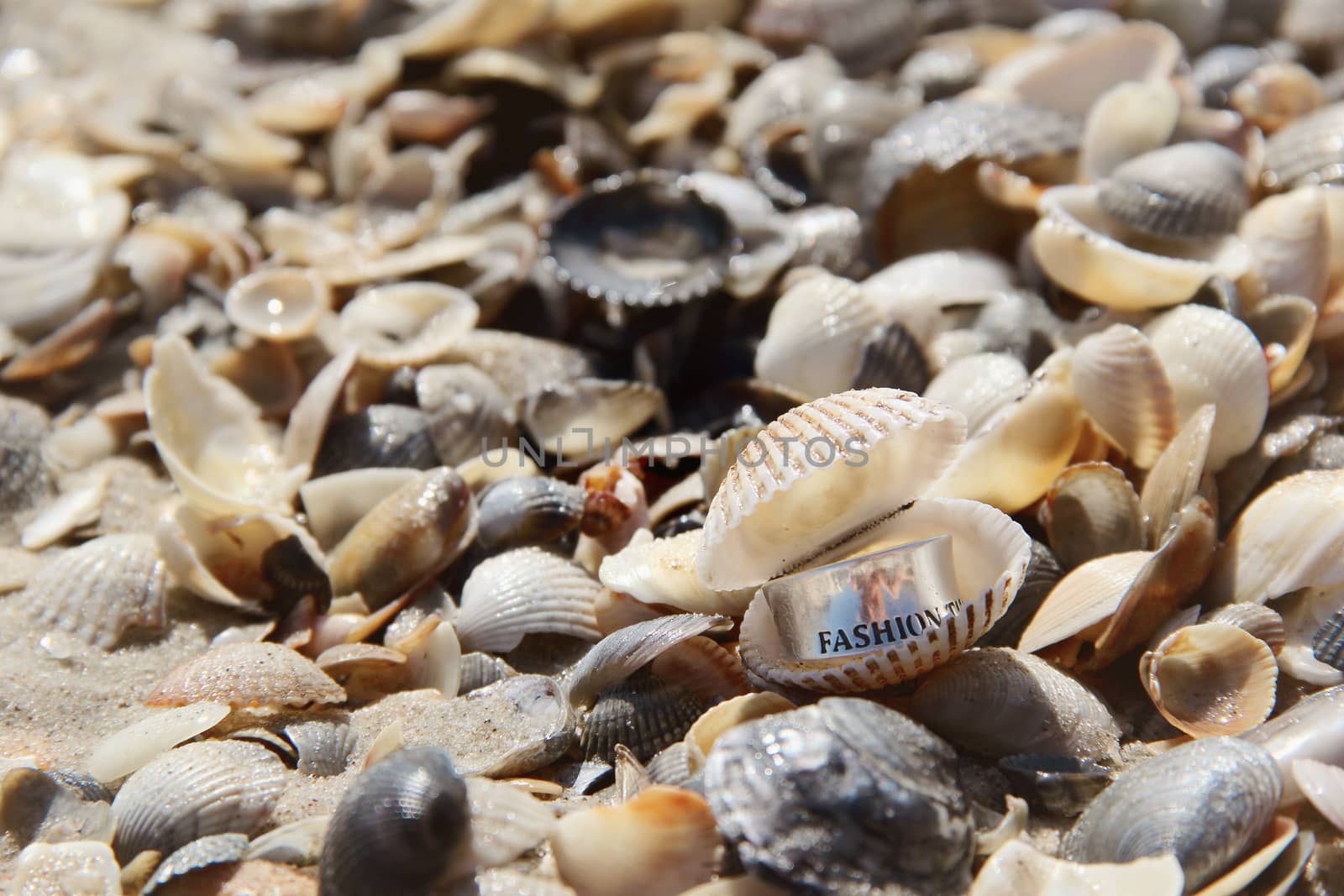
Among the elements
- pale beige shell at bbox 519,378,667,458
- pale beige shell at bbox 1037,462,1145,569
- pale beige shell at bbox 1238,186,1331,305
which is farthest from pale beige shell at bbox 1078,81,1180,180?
pale beige shell at bbox 519,378,667,458

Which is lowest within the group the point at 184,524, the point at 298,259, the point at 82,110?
the point at 184,524

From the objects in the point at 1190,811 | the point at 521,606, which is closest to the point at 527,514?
the point at 521,606

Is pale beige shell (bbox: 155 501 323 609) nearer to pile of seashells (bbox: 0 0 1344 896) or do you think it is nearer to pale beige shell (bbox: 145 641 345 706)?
pile of seashells (bbox: 0 0 1344 896)

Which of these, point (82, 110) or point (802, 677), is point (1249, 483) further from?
point (82, 110)

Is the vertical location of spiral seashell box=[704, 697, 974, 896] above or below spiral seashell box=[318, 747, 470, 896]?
above

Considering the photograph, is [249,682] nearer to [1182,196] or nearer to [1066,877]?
[1066,877]

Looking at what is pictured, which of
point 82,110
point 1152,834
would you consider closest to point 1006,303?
point 1152,834
